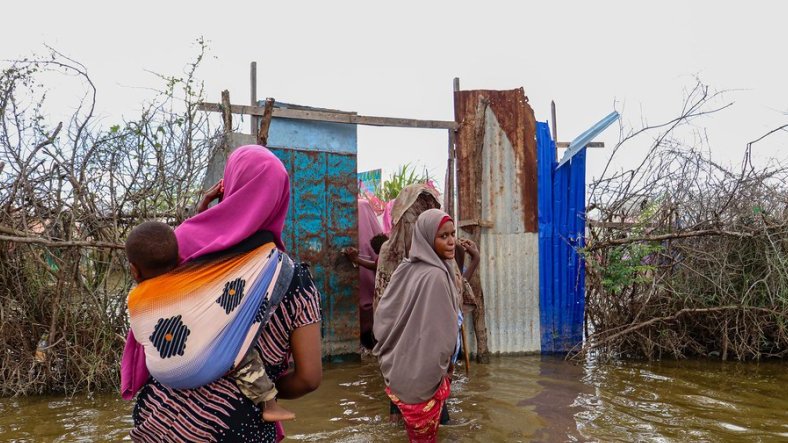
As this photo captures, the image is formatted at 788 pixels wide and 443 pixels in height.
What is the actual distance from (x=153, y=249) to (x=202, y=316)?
231 millimetres

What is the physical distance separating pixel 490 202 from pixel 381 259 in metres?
1.95

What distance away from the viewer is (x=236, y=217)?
1.82 metres

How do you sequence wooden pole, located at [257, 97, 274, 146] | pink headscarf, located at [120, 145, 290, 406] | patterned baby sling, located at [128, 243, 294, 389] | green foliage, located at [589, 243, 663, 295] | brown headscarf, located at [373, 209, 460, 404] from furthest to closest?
green foliage, located at [589, 243, 663, 295]
wooden pole, located at [257, 97, 274, 146]
brown headscarf, located at [373, 209, 460, 404]
pink headscarf, located at [120, 145, 290, 406]
patterned baby sling, located at [128, 243, 294, 389]

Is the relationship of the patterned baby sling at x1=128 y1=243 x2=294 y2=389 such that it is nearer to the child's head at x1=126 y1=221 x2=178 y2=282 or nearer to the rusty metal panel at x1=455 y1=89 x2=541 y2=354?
the child's head at x1=126 y1=221 x2=178 y2=282

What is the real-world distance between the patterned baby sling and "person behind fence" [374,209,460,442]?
6.44ft

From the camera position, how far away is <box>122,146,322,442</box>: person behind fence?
1705 mm

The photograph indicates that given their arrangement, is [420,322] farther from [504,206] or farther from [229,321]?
[504,206]

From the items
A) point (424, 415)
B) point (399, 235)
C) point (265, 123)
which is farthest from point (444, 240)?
point (265, 123)

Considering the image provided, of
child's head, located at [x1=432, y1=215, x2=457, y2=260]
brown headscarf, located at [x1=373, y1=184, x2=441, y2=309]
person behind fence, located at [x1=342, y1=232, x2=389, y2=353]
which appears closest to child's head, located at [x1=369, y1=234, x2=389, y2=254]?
person behind fence, located at [x1=342, y1=232, x2=389, y2=353]

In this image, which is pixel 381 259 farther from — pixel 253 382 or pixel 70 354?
pixel 253 382

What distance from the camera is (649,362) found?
6.84 m

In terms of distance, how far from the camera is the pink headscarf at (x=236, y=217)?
1796 millimetres

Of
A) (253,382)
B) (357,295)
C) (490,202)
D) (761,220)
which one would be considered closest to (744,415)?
(761,220)

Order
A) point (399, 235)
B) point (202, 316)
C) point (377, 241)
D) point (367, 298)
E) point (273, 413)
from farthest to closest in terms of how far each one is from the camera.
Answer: point (367, 298) < point (377, 241) < point (399, 235) < point (273, 413) < point (202, 316)
